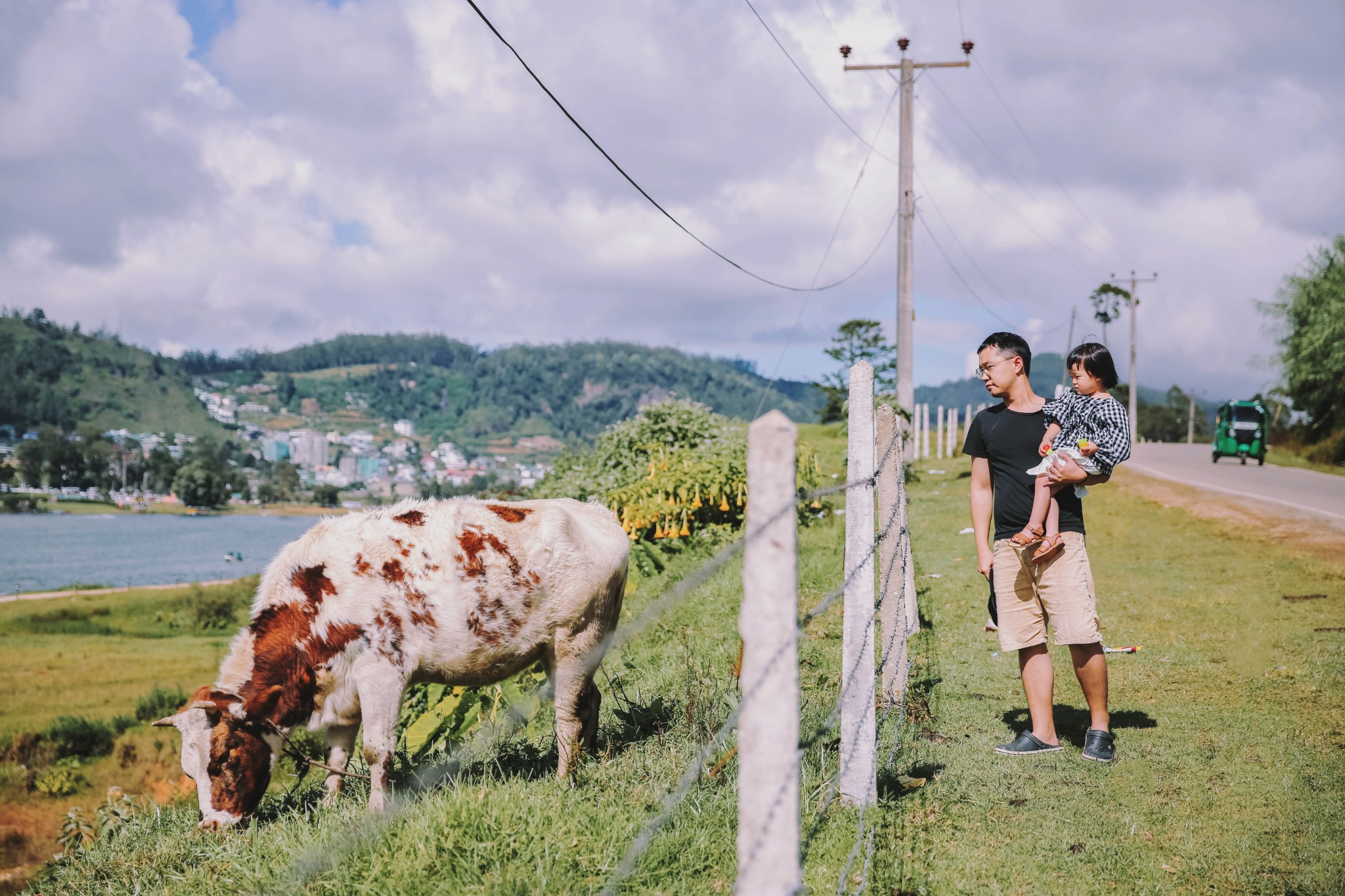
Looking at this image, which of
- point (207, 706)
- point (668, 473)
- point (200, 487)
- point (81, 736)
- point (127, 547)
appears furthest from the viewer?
point (200, 487)

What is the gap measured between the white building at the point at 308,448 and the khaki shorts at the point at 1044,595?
14947 cm

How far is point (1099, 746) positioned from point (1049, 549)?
114cm

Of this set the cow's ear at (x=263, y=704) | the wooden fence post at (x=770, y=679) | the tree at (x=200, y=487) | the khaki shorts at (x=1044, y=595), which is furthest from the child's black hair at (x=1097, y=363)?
the tree at (x=200, y=487)

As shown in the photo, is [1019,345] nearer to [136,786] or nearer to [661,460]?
[661,460]

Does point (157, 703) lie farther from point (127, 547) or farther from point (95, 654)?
point (127, 547)

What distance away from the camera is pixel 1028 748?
4.66 m

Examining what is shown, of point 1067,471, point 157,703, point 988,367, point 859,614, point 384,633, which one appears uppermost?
point 988,367

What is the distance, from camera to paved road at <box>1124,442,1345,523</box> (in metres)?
14.5

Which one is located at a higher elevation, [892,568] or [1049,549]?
[1049,549]

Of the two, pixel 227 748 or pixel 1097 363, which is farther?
pixel 1097 363

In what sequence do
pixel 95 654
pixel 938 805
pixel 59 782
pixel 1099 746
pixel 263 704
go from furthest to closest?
pixel 95 654 → pixel 59 782 → pixel 1099 746 → pixel 263 704 → pixel 938 805

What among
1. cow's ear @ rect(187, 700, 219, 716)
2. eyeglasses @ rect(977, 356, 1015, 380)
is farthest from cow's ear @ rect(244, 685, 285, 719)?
eyeglasses @ rect(977, 356, 1015, 380)

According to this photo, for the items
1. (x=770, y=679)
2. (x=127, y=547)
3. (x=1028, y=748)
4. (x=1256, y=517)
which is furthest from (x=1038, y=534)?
(x=127, y=547)

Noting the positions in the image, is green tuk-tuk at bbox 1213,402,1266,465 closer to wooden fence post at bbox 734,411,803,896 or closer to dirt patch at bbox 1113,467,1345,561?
dirt patch at bbox 1113,467,1345,561
